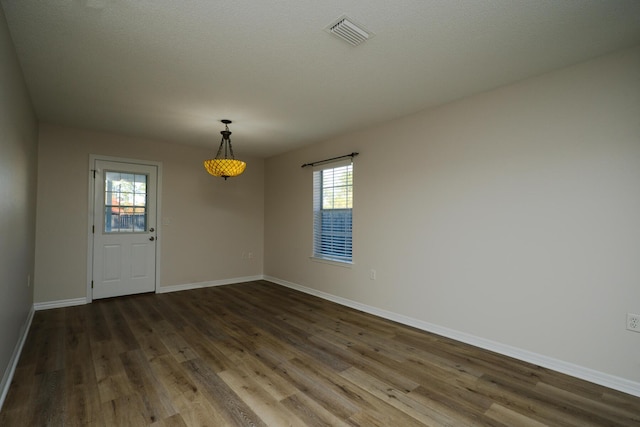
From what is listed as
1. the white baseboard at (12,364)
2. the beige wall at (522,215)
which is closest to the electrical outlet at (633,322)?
the beige wall at (522,215)

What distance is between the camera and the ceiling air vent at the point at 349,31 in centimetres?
195

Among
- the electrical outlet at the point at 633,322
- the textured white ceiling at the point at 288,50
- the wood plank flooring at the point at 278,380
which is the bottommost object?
the wood plank flooring at the point at 278,380

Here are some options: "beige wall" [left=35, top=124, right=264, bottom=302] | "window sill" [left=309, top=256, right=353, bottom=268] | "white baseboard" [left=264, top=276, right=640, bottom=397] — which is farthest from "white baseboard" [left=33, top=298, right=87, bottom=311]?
"white baseboard" [left=264, top=276, right=640, bottom=397]

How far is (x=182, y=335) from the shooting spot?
3184mm

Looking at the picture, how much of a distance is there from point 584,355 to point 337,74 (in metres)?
2.97

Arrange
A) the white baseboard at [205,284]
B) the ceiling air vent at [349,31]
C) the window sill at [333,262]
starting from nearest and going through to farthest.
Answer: the ceiling air vent at [349,31] < the window sill at [333,262] < the white baseboard at [205,284]

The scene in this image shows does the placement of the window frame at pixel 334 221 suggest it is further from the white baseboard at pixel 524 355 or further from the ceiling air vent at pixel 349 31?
the ceiling air vent at pixel 349 31

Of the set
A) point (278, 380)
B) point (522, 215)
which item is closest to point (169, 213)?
point (278, 380)

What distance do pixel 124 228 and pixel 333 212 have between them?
319cm

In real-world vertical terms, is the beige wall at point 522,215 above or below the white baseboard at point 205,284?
above

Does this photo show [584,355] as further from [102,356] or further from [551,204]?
[102,356]

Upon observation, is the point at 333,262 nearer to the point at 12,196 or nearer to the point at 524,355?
the point at 524,355

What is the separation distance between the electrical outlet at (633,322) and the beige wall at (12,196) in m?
4.26

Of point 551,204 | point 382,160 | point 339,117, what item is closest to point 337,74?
point 339,117
